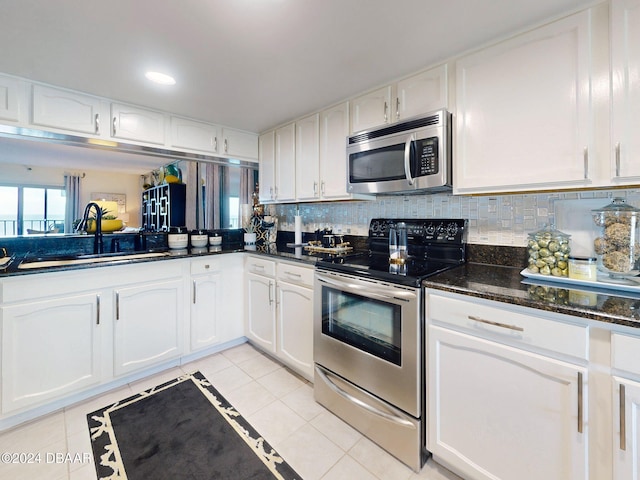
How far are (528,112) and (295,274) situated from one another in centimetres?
165

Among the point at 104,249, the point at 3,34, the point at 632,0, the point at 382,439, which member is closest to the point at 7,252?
the point at 104,249

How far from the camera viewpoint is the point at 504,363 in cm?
113

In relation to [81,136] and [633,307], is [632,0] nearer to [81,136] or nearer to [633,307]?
[633,307]

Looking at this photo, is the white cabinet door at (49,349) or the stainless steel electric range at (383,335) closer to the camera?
the stainless steel electric range at (383,335)

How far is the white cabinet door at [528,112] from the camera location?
1229mm

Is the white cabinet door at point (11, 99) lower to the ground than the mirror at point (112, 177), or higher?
higher

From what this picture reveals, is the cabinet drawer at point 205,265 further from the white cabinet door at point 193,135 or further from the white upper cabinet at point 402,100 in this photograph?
the white upper cabinet at point 402,100

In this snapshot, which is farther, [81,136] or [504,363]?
[81,136]

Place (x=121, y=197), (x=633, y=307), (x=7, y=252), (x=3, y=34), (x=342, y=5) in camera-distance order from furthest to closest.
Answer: (x=121, y=197) < (x=7, y=252) < (x=3, y=34) < (x=342, y=5) < (x=633, y=307)

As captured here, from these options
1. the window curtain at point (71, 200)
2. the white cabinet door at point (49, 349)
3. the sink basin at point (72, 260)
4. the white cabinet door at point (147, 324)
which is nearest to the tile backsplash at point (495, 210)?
the white cabinet door at point (147, 324)

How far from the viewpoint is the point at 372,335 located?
1.58m

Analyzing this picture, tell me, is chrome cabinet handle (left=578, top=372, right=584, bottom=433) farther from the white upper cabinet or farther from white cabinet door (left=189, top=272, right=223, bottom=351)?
white cabinet door (left=189, top=272, right=223, bottom=351)

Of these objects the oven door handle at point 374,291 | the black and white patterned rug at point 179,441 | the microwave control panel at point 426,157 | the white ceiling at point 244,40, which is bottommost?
the black and white patterned rug at point 179,441

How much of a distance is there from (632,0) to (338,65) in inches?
50.5
